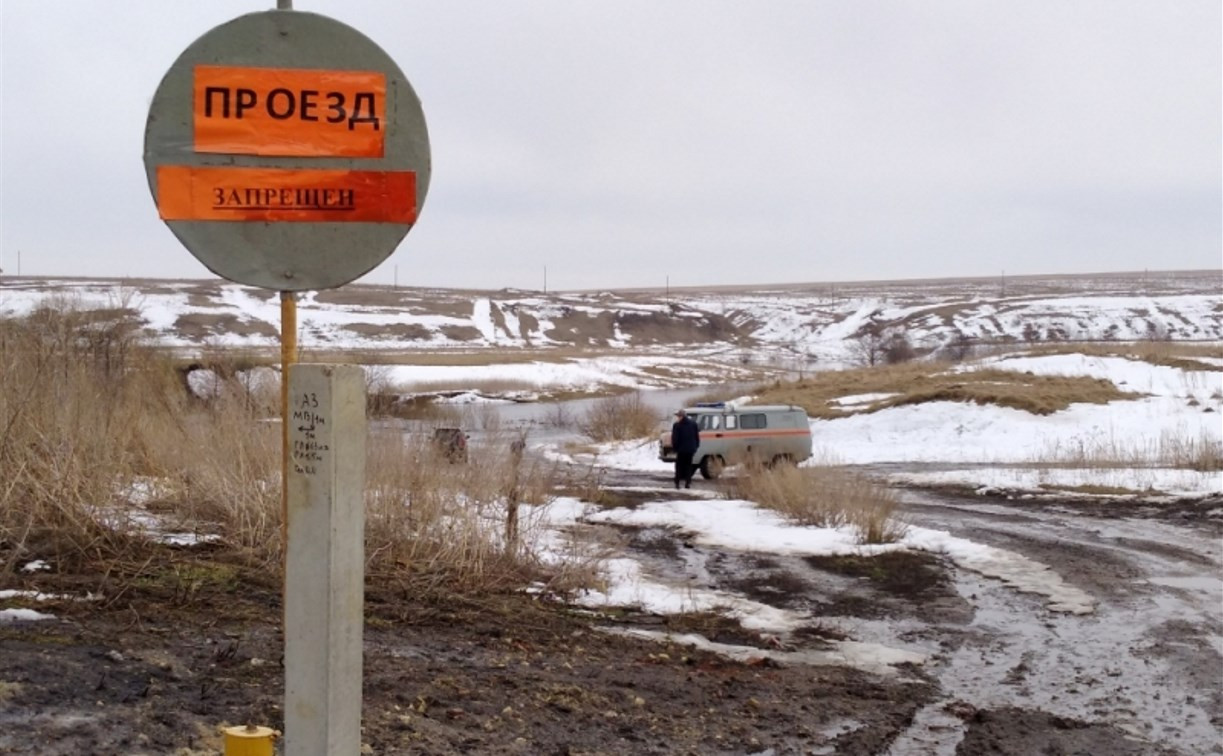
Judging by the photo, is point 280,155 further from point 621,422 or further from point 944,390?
point 944,390

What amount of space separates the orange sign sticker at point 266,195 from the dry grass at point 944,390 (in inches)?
1397

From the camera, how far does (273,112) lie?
12.1 ft

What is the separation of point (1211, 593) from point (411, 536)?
25.1 ft

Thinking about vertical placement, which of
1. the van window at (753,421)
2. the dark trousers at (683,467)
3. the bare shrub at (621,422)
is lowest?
the bare shrub at (621,422)

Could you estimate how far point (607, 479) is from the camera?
86.1 feet

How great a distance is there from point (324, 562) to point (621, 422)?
38.2 m

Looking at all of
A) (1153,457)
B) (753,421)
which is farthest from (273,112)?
(1153,457)

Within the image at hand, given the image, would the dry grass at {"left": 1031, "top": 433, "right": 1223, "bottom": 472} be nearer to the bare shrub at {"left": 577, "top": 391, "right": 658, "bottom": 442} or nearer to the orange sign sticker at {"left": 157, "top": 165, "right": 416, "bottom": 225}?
the bare shrub at {"left": 577, "top": 391, "right": 658, "bottom": 442}

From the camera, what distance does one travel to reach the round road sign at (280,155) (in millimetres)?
3623

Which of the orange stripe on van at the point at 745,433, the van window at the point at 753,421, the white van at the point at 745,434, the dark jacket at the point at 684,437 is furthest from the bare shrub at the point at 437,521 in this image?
the van window at the point at 753,421

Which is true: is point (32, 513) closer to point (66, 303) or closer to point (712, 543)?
point (712, 543)

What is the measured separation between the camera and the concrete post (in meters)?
2.97

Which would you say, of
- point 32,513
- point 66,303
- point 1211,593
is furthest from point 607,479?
point 32,513

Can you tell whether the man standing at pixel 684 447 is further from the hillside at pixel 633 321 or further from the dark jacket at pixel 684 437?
the hillside at pixel 633 321
